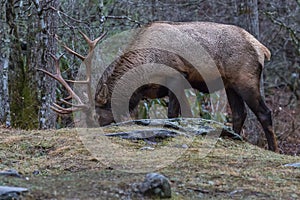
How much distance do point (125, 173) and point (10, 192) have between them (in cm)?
118

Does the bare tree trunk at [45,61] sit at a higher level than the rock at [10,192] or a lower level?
higher

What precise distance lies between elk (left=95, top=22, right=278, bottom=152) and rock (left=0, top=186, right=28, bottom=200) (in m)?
4.43

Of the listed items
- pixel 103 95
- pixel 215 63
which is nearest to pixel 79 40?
pixel 103 95

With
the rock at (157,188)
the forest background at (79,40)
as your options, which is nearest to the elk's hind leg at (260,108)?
the forest background at (79,40)

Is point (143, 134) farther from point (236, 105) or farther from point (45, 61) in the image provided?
point (236, 105)

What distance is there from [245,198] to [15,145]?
8.54ft

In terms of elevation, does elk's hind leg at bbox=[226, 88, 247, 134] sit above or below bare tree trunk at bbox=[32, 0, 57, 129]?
below

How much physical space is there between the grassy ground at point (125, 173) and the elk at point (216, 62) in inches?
75.5

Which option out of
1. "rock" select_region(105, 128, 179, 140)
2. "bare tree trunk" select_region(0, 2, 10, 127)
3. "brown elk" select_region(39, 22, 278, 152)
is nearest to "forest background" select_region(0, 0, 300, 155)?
"bare tree trunk" select_region(0, 2, 10, 127)

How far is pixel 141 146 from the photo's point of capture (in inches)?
230

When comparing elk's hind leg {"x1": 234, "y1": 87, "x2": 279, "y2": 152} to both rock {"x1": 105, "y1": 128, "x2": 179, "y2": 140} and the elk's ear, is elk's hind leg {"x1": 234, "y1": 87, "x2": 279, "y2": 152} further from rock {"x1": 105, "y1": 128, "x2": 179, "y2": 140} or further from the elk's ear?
rock {"x1": 105, "y1": 128, "x2": 179, "y2": 140}

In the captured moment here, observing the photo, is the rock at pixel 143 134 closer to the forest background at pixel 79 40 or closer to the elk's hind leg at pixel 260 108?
the forest background at pixel 79 40

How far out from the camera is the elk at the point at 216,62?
8.19 m

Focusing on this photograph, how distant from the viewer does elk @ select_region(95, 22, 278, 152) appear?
8188 millimetres
